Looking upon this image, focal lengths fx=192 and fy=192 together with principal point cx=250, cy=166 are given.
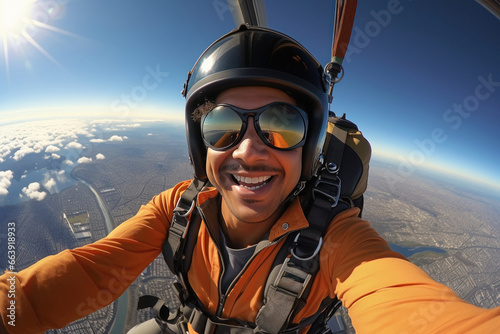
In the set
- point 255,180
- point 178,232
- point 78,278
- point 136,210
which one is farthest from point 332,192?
point 136,210

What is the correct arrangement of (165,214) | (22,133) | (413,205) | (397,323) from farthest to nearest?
(413,205) < (22,133) < (165,214) < (397,323)

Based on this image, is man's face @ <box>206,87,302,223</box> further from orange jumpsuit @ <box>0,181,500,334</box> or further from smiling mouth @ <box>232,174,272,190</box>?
orange jumpsuit @ <box>0,181,500,334</box>

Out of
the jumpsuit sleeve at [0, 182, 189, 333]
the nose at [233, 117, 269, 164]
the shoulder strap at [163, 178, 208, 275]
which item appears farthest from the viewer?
the shoulder strap at [163, 178, 208, 275]

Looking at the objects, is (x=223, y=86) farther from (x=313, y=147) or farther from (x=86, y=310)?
(x=86, y=310)

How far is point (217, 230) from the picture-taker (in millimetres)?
999

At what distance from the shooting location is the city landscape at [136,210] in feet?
27.5

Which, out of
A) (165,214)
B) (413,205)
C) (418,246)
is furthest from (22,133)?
(413,205)

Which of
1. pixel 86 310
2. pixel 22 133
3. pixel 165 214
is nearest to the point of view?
pixel 86 310

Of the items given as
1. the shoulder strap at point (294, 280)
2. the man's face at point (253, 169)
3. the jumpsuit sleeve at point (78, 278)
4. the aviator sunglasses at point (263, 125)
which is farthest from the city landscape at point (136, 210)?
the aviator sunglasses at point (263, 125)

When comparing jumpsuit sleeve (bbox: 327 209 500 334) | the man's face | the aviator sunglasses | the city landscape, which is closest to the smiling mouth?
the man's face

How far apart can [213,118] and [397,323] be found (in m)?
0.97

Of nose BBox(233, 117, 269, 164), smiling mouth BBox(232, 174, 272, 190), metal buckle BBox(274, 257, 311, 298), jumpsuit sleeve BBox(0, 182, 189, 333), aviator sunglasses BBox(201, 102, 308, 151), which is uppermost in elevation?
aviator sunglasses BBox(201, 102, 308, 151)

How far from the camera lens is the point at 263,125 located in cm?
86

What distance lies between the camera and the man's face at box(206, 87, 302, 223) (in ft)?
2.77
